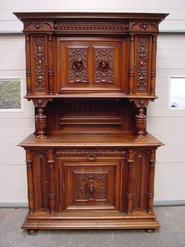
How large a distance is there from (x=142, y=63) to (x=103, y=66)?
340 mm

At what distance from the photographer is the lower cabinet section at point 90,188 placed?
226cm

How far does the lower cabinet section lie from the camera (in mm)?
2262

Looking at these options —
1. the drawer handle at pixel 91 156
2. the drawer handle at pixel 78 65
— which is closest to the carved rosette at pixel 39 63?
the drawer handle at pixel 78 65

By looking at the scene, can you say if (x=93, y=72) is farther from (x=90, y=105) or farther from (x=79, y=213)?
(x=79, y=213)

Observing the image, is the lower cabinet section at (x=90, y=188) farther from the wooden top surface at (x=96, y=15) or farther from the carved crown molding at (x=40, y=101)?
the wooden top surface at (x=96, y=15)

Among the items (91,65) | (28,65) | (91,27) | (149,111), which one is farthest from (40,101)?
(149,111)

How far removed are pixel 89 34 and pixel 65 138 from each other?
0.96 metres

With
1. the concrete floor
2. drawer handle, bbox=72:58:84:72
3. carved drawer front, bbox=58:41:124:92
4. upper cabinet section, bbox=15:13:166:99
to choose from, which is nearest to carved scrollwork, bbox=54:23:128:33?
upper cabinet section, bbox=15:13:166:99

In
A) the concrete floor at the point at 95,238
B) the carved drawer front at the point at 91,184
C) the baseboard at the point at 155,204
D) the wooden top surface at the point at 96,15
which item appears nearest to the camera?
the wooden top surface at the point at 96,15

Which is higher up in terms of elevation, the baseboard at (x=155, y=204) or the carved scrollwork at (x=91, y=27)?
the carved scrollwork at (x=91, y=27)

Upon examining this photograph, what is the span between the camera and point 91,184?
2.32m

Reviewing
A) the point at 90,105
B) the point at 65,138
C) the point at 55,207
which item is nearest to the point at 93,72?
the point at 90,105

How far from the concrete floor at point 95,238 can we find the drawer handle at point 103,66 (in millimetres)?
1492

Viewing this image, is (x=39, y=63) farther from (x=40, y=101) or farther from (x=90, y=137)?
(x=90, y=137)
